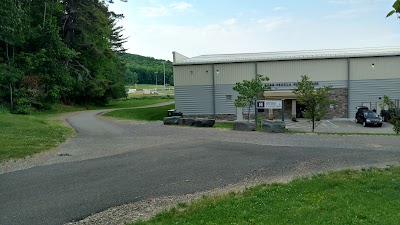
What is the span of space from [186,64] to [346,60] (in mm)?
16450

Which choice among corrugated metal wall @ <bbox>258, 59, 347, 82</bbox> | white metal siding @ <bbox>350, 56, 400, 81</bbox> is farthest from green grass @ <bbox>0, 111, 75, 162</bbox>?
white metal siding @ <bbox>350, 56, 400, 81</bbox>

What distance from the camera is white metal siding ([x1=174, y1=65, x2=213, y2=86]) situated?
36.1 metres

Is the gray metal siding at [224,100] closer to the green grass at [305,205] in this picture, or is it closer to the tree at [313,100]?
the tree at [313,100]

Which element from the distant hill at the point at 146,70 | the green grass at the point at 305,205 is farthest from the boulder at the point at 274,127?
the distant hill at the point at 146,70

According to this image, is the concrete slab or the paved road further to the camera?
the concrete slab

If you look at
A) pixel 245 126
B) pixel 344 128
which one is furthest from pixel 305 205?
pixel 344 128

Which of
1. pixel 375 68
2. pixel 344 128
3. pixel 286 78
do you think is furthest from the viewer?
pixel 286 78

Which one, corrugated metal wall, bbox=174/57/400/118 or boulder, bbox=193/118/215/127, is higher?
corrugated metal wall, bbox=174/57/400/118

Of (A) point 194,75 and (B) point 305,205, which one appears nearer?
(B) point 305,205

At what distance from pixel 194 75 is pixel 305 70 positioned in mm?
11567

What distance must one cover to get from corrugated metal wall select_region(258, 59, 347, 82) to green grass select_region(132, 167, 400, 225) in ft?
92.1

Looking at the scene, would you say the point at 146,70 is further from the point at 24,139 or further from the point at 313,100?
the point at 24,139

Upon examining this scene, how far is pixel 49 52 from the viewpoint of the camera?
3466cm

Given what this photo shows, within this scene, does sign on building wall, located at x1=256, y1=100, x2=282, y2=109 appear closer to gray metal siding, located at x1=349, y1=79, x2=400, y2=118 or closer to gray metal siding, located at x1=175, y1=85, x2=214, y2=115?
gray metal siding, located at x1=175, y1=85, x2=214, y2=115
